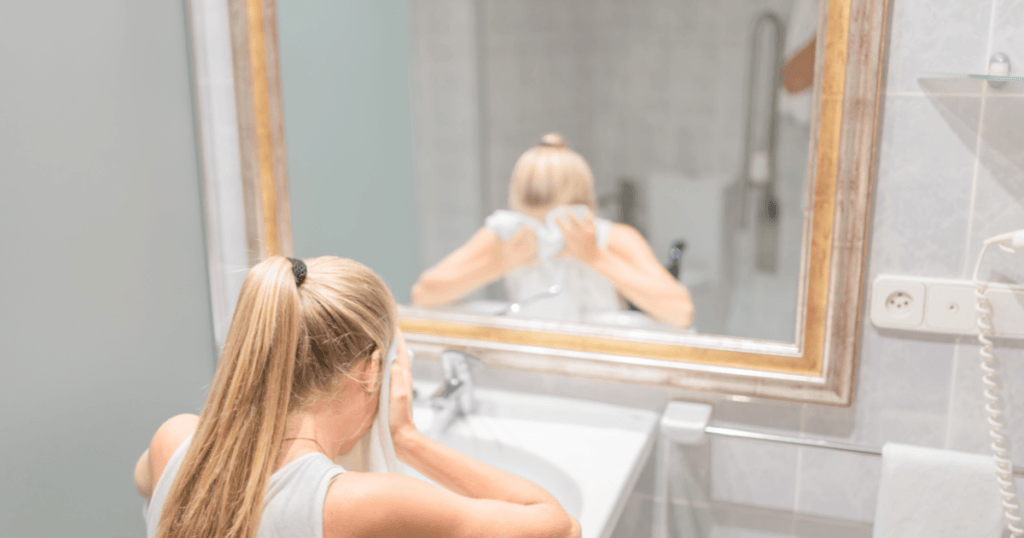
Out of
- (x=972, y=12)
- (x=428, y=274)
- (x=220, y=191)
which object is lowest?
(x=428, y=274)

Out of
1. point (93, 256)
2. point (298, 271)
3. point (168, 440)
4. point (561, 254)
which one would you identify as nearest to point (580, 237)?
point (561, 254)

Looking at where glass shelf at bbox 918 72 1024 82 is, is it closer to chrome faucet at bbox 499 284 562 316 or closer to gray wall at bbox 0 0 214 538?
chrome faucet at bbox 499 284 562 316

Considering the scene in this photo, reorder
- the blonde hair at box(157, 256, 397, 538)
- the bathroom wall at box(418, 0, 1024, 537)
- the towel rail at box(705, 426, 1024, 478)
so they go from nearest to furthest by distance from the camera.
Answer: the blonde hair at box(157, 256, 397, 538) → the bathroom wall at box(418, 0, 1024, 537) → the towel rail at box(705, 426, 1024, 478)

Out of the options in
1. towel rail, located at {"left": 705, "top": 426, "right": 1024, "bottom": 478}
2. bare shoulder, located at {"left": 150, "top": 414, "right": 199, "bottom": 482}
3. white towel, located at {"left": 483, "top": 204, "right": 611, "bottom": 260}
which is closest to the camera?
bare shoulder, located at {"left": 150, "top": 414, "right": 199, "bottom": 482}

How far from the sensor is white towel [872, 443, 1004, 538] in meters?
1.04

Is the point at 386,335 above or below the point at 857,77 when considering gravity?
below

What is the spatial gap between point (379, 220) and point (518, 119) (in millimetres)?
330

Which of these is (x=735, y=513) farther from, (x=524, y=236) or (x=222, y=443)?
(x=222, y=443)

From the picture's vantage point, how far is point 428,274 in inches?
54.4

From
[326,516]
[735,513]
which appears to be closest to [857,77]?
[735,513]

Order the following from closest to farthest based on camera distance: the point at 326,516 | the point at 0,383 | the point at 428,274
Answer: the point at 326,516
the point at 0,383
the point at 428,274

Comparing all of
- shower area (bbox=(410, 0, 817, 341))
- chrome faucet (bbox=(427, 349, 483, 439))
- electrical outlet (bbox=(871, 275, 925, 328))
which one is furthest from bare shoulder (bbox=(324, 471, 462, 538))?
electrical outlet (bbox=(871, 275, 925, 328))

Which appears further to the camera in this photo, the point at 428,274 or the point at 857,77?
the point at 428,274

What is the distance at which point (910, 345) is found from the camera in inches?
44.4
